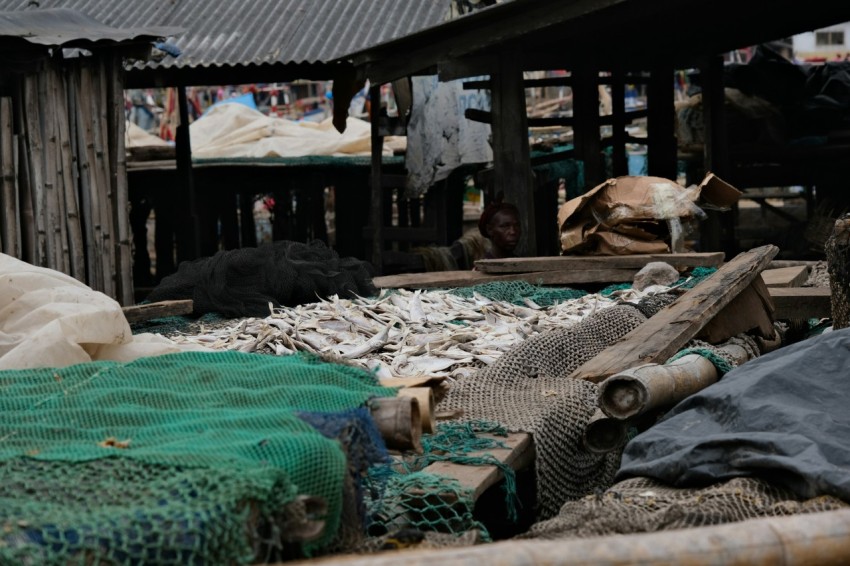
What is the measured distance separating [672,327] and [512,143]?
4646mm

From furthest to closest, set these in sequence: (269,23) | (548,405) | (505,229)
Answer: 1. (269,23)
2. (505,229)
3. (548,405)

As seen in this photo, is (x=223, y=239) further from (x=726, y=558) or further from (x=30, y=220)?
(x=726, y=558)

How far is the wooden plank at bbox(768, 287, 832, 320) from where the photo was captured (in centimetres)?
795

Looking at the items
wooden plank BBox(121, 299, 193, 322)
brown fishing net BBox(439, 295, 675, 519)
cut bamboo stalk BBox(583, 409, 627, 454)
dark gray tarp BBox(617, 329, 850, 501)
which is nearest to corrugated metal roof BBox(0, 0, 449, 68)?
wooden plank BBox(121, 299, 193, 322)

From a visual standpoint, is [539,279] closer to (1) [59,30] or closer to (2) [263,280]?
(2) [263,280]

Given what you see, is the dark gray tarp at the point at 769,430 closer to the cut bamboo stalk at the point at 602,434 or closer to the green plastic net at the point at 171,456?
the cut bamboo stalk at the point at 602,434

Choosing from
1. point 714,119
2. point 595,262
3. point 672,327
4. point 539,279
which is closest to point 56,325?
point 672,327

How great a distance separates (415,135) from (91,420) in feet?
37.2

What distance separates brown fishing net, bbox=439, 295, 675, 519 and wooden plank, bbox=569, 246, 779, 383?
169 millimetres

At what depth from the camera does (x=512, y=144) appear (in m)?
10.5

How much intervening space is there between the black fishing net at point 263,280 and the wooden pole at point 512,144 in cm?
247

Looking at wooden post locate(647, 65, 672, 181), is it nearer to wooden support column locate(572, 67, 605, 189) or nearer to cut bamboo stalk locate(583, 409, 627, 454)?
wooden support column locate(572, 67, 605, 189)

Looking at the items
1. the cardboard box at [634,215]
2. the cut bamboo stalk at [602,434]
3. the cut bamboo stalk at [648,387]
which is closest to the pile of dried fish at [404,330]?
the cut bamboo stalk at [602,434]

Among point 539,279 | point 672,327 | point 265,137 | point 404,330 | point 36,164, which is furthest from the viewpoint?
point 265,137
